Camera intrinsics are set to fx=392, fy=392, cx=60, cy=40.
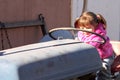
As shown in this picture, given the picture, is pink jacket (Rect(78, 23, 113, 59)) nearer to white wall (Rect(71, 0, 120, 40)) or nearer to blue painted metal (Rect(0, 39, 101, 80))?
blue painted metal (Rect(0, 39, 101, 80))

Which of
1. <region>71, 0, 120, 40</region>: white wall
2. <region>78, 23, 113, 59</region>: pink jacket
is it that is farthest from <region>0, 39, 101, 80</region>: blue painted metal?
<region>71, 0, 120, 40</region>: white wall

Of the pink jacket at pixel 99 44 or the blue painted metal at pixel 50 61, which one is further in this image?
the pink jacket at pixel 99 44

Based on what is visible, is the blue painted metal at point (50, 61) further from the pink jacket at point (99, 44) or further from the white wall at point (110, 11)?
the white wall at point (110, 11)

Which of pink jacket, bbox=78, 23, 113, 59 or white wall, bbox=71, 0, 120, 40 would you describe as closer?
pink jacket, bbox=78, 23, 113, 59

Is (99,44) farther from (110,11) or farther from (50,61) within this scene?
(110,11)

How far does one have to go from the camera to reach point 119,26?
370 inches

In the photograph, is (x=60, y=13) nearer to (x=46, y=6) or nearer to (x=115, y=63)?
(x=46, y=6)

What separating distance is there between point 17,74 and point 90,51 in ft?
2.47

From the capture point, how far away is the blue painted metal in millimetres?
2322

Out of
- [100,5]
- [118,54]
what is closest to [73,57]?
[118,54]

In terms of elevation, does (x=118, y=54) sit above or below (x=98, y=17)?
below

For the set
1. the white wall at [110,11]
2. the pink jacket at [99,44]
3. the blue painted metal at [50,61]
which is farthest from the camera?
the white wall at [110,11]

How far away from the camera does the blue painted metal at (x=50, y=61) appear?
232 cm

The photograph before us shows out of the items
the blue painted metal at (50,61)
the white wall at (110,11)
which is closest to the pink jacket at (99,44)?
the blue painted metal at (50,61)
